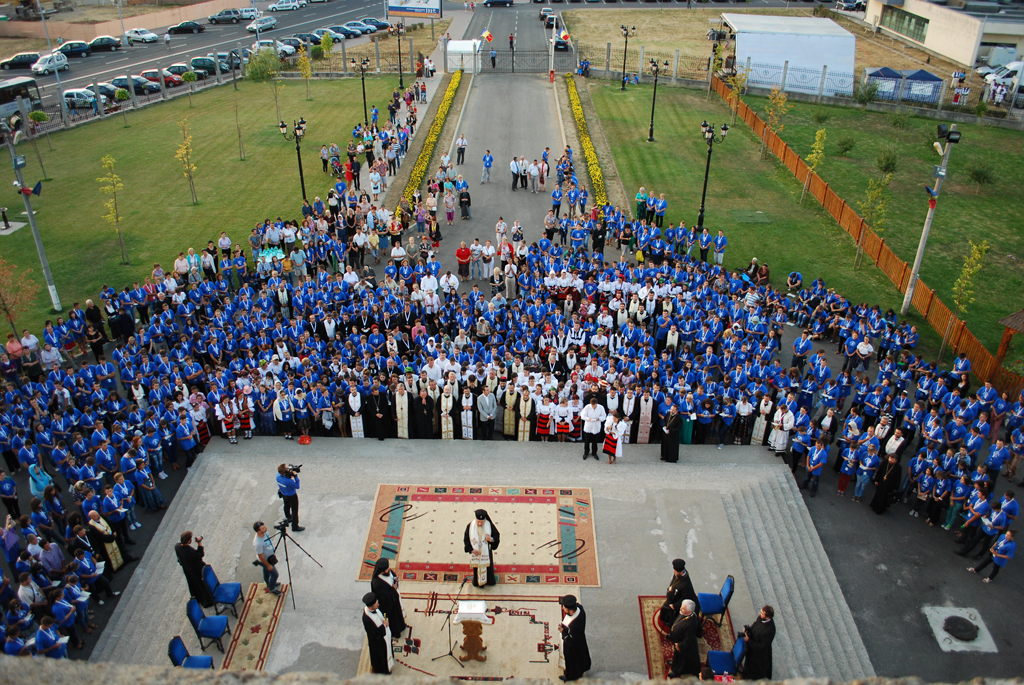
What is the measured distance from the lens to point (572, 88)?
144 ft

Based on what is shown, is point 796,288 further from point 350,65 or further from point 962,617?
point 350,65

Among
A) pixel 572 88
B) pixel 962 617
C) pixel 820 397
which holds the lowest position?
pixel 962 617

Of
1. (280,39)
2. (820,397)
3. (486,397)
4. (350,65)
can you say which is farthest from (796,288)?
(280,39)

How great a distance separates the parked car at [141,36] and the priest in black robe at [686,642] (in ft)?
208

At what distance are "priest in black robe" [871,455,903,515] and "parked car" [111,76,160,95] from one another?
4506 centimetres

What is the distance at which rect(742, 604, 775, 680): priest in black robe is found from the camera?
10.2 m

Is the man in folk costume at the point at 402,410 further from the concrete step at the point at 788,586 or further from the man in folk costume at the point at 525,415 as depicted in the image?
the concrete step at the point at 788,586

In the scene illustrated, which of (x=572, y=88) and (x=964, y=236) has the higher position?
(x=572, y=88)

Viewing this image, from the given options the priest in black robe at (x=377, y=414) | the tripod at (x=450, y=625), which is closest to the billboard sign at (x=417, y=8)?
the priest in black robe at (x=377, y=414)

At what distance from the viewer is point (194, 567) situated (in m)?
11.7

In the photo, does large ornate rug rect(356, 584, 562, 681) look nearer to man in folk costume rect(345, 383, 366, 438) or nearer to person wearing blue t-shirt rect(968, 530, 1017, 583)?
man in folk costume rect(345, 383, 366, 438)

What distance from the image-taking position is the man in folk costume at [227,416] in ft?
51.9

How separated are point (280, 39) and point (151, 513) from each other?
5094cm

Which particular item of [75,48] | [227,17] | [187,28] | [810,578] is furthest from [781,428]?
[227,17]
